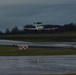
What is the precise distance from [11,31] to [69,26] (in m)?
21.0

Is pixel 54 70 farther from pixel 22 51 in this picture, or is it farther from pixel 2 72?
pixel 22 51

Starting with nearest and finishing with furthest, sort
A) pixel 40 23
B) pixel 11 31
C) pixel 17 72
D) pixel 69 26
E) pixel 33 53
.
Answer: pixel 17 72 < pixel 33 53 < pixel 40 23 < pixel 11 31 < pixel 69 26

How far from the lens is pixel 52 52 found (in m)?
40.1

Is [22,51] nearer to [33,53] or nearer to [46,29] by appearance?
[33,53]

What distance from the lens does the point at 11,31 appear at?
4323 inches

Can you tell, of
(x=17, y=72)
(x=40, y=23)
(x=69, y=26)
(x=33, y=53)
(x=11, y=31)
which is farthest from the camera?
(x=69, y=26)

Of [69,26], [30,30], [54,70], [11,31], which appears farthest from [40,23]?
[54,70]

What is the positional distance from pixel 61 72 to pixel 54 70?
101 centimetres

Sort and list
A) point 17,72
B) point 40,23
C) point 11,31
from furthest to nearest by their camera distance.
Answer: point 11,31
point 40,23
point 17,72

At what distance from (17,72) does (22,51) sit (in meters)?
20.5

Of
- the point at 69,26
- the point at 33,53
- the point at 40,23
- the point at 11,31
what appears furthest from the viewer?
the point at 69,26

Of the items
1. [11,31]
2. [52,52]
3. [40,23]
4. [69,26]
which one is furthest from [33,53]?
[69,26]

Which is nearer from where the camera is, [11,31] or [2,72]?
[2,72]

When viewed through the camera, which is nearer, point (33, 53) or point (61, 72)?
point (61, 72)
